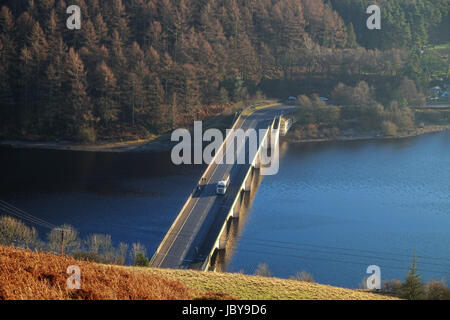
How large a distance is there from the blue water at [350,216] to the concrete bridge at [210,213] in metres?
1.06

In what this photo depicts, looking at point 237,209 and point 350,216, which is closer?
point 350,216

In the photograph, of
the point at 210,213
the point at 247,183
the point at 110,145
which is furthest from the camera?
the point at 110,145

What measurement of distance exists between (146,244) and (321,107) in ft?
81.4

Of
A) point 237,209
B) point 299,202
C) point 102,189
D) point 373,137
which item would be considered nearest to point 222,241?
point 237,209

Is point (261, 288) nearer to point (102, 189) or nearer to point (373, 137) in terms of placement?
point (102, 189)

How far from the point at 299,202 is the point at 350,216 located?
2742 mm

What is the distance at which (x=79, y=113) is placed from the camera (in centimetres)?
3975

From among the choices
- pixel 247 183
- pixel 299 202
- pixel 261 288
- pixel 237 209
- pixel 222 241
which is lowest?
pixel 222 241

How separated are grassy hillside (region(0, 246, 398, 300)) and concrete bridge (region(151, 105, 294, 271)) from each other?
614cm

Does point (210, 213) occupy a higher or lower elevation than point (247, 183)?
lower

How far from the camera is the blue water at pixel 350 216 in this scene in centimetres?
2073

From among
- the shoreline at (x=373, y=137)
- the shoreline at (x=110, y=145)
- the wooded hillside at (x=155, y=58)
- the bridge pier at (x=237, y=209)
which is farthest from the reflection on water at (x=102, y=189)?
the shoreline at (x=373, y=137)

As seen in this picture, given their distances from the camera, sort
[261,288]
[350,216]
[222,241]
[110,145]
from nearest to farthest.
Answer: [261,288], [222,241], [350,216], [110,145]

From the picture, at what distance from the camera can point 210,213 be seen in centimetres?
2317
